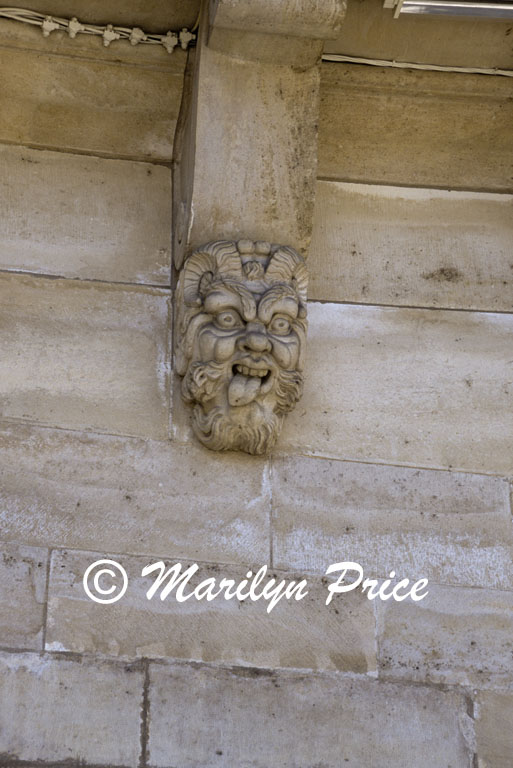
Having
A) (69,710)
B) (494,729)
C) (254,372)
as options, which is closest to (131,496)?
(254,372)

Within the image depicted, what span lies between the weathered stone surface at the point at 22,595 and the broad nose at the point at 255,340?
820 millimetres

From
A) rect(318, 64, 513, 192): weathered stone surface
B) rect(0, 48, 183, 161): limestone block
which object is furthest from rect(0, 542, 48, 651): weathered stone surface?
rect(318, 64, 513, 192): weathered stone surface

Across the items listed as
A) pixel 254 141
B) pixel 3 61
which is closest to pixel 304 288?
pixel 254 141

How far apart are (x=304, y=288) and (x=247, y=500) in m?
0.68

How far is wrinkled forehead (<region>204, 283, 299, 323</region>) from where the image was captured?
13.2ft

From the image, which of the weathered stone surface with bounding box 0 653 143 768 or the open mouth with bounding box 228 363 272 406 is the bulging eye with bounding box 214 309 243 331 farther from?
the weathered stone surface with bounding box 0 653 143 768

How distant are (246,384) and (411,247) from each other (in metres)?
0.93

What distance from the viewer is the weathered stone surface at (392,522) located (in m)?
4.04

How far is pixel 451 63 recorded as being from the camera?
14.7 ft

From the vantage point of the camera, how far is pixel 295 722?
378 centimetres

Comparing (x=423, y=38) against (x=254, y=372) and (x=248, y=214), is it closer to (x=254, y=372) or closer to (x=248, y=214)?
(x=248, y=214)

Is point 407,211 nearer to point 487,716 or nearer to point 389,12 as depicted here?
point 389,12

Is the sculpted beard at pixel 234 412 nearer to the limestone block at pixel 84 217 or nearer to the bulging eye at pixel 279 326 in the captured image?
the bulging eye at pixel 279 326

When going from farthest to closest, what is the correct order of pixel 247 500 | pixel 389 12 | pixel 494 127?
pixel 494 127 → pixel 389 12 → pixel 247 500
